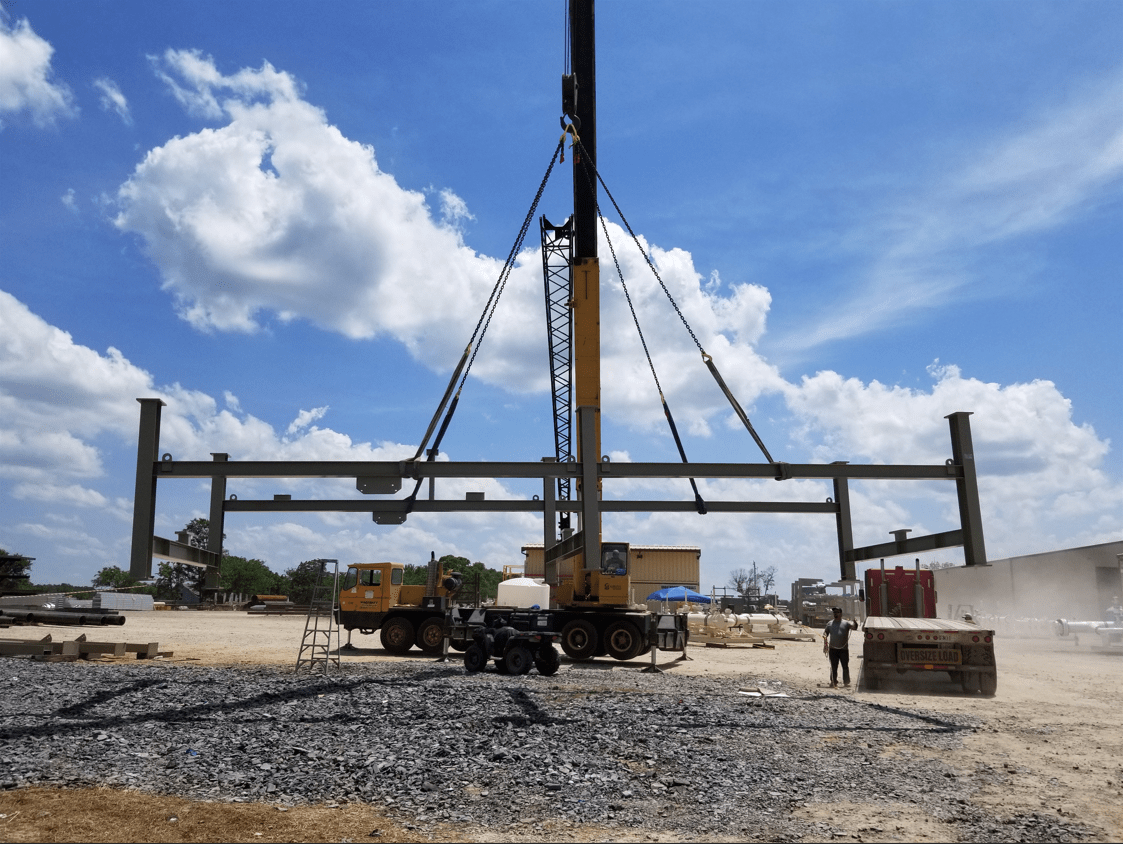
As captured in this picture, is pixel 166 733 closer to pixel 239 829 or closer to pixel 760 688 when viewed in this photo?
pixel 239 829

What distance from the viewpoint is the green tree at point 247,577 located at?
3556 inches

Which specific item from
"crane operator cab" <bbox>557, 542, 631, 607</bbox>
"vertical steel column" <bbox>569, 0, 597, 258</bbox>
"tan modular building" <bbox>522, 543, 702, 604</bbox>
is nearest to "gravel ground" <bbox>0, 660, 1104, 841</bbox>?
"crane operator cab" <bbox>557, 542, 631, 607</bbox>

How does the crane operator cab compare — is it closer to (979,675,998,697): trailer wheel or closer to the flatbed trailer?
the flatbed trailer

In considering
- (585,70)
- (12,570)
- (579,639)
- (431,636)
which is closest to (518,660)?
(579,639)

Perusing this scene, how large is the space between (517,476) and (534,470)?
0.28 m

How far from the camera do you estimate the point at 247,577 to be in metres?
91.4

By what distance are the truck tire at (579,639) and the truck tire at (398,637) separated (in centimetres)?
466

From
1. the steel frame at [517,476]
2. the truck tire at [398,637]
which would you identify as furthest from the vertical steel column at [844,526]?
the truck tire at [398,637]

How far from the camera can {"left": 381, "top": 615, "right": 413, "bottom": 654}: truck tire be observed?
2467cm

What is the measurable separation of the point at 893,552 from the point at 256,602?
56132 millimetres

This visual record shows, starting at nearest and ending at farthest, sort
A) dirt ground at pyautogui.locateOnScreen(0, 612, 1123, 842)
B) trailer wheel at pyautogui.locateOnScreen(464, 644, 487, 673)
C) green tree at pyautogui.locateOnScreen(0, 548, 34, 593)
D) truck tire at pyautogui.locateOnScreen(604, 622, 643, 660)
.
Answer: dirt ground at pyautogui.locateOnScreen(0, 612, 1123, 842)
trailer wheel at pyautogui.locateOnScreen(464, 644, 487, 673)
truck tire at pyautogui.locateOnScreen(604, 622, 643, 660)
green tree at pyautogui.locateOnScreen(0, 548, 34, 593)

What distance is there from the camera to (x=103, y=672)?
16828mm

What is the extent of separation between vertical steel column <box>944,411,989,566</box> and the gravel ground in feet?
8.33

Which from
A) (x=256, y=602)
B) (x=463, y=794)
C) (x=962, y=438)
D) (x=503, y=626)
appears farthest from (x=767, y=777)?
(x=256, y=602)
